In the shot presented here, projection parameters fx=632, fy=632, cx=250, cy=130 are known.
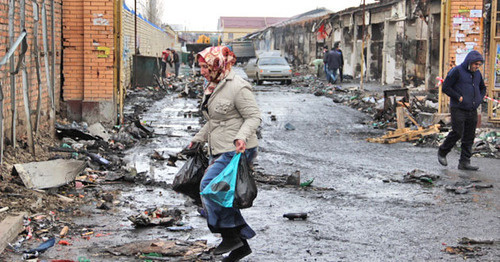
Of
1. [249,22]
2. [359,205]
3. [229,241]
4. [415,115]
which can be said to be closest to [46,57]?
[359,205]

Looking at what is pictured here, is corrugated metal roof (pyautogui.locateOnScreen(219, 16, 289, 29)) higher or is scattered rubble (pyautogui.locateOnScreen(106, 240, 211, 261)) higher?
corrugated metal roof (pyautogui.locateOnScreen(219, 16, 289, 29))

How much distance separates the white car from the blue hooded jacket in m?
22.4

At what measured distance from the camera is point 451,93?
925cm

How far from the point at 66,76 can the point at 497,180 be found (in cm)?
829

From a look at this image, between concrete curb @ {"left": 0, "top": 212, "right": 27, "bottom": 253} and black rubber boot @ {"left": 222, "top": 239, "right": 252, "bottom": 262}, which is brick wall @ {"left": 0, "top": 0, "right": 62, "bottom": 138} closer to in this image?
concrete curb @ {"left": 0, "top": 212, "right": 27, "bottom": 253}

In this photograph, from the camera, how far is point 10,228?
5.25 meters

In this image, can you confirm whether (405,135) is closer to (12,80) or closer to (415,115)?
(415,115)

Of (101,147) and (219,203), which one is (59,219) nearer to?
(219,203)

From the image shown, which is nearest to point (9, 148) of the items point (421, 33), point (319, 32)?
point (421, 33)

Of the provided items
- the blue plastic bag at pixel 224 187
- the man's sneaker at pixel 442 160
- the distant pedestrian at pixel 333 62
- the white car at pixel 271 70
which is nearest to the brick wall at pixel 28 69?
the blue plastic bag at pixel 224 187

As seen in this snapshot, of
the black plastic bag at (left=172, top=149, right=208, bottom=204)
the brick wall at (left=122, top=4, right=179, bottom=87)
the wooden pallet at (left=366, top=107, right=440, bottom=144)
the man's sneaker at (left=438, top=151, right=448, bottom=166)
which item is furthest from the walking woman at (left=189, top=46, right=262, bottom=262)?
the brick wall at (left=122, top=4, right=179, bottom=87)

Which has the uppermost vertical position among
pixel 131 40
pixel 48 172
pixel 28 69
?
pixel 131 40

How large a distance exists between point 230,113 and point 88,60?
8234mm

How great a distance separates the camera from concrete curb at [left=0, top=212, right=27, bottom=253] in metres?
5.06
